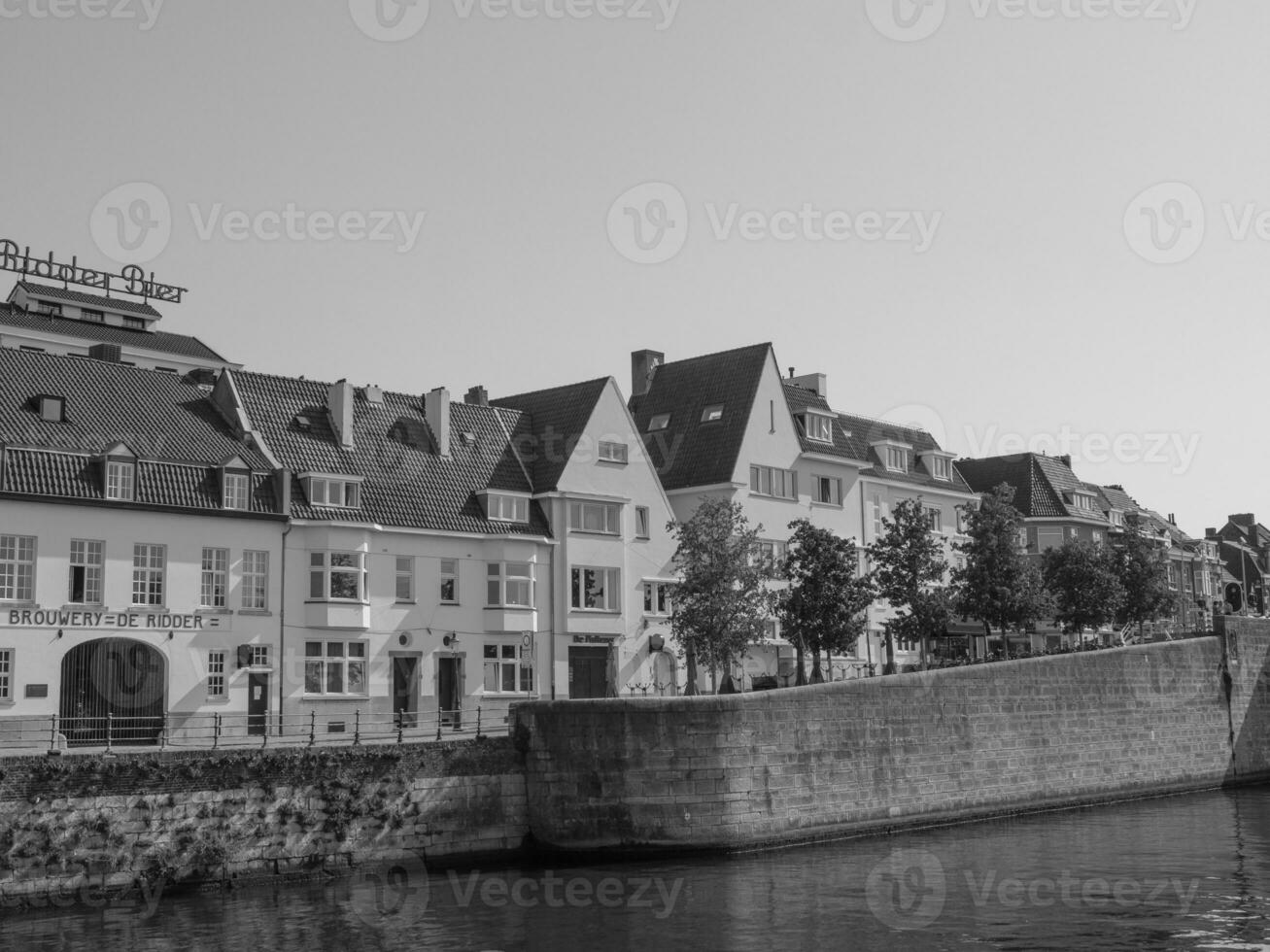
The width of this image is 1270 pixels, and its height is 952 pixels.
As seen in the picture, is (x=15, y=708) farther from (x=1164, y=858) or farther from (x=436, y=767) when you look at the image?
(x=1164, y=858)

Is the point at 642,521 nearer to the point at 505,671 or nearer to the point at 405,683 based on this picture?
the point at 505,671

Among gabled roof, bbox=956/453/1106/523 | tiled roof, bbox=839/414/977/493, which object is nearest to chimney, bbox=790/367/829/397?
tiled roof, bbox=839/414/977/493

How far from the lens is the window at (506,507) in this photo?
54.8 meters

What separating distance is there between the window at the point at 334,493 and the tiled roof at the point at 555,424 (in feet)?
28.4

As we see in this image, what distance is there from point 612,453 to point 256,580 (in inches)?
671

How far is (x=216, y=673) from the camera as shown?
45.8 meters

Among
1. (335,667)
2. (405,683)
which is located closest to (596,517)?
(405,683)

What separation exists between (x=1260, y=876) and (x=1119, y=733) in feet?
68.1

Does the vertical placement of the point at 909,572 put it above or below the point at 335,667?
above

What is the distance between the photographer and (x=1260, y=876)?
34.8 metres

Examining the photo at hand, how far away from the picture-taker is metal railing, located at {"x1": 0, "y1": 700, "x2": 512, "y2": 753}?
37.4 meters

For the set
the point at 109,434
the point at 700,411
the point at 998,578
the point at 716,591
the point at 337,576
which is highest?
the point at 700,411
